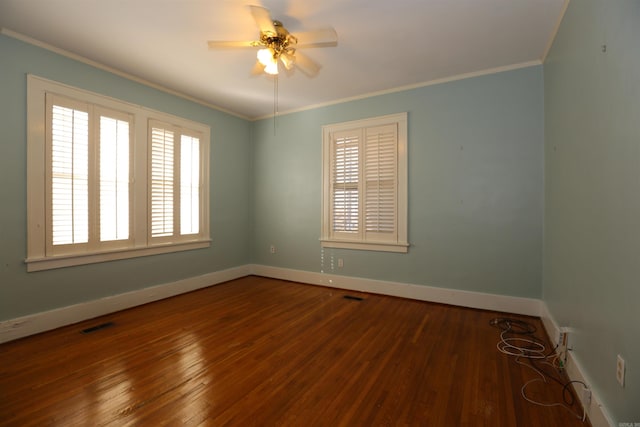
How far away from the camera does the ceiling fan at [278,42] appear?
2.26m

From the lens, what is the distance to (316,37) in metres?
2.33

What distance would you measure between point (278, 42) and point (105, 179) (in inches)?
97.6

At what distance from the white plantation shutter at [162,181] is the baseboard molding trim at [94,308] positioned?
0.75 metres

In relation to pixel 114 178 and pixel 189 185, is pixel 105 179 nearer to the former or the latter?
pixel 114 178

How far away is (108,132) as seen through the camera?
3361 millimetres

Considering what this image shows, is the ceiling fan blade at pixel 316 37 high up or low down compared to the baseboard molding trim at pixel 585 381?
up

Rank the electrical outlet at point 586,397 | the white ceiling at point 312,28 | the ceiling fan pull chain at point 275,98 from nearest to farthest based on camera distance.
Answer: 1. the electrical outlet at point 586,397
2. the white ceiling at point 312,28
3. the ceiling fan pull chain at point 275,98

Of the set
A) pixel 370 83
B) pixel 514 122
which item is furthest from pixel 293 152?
pixel 514 122

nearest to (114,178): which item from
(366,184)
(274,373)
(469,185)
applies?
(274,373)

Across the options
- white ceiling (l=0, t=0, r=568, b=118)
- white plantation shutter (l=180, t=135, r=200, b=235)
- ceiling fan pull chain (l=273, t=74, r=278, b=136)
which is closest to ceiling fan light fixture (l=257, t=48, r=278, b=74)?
white ceiling (l=0, t=0, r=568, b=118)

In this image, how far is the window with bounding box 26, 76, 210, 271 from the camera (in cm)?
286

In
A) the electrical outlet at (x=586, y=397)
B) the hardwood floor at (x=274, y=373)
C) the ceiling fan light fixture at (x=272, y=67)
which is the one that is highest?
the ceiling fan light fixture at (x=272, y=67)

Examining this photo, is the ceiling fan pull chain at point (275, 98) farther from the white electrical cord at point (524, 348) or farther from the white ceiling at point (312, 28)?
the white electrical cord at point (524, 348)

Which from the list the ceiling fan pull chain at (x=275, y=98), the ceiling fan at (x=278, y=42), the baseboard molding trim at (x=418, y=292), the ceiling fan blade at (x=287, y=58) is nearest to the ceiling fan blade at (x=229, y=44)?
the ceiling fan at (x=278, y=42)
